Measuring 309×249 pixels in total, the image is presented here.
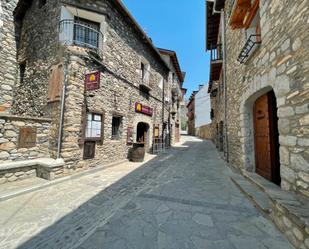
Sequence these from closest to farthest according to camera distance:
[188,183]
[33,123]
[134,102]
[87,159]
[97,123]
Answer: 1. [188,183]
2. [33,123]
3. [87,159]
4. [97,123]
5. [134,102]

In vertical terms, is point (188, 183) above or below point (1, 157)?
below

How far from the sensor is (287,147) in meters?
2.40

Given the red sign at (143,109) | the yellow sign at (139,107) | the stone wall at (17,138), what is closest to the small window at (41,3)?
the stone wall at (17,138)

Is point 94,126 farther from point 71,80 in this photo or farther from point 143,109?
point 143,109

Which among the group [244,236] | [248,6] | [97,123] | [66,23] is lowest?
[244,236]

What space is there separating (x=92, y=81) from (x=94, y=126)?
5.20 ft

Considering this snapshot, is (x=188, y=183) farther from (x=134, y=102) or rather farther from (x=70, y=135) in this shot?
(x=134, y=102)

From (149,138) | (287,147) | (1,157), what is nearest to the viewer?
(287,147)

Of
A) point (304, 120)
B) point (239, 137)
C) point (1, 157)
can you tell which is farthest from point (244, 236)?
point (1, 157)

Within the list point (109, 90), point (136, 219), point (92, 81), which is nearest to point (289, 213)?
point (136, 219)

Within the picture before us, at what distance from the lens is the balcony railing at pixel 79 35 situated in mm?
5125

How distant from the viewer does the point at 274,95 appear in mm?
3508

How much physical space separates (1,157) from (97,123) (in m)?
2.66

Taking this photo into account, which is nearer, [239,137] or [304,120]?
[304,120]
